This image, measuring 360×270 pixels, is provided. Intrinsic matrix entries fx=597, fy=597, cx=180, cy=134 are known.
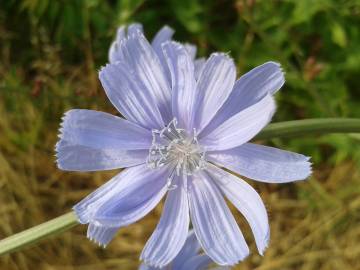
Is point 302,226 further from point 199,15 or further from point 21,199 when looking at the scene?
point 21,199

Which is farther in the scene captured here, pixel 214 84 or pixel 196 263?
pixel 196 263

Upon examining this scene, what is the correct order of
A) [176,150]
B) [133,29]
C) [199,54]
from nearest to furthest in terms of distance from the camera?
1. [176,150]
2. [133,29]
3. [199,54]

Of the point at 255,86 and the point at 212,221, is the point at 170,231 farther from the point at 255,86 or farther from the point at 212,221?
the point at 255,86

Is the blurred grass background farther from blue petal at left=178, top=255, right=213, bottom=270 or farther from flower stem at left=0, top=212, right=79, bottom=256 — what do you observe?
flower stem at left=0, top=212, right=79, bottom=256

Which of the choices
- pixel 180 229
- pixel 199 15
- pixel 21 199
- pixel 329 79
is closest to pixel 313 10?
pixel 329 79

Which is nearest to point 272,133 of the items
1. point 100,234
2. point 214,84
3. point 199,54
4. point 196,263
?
point 214,84

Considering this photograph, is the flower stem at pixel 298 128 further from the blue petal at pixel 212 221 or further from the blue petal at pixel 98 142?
the blue petal at pixel 98 142
